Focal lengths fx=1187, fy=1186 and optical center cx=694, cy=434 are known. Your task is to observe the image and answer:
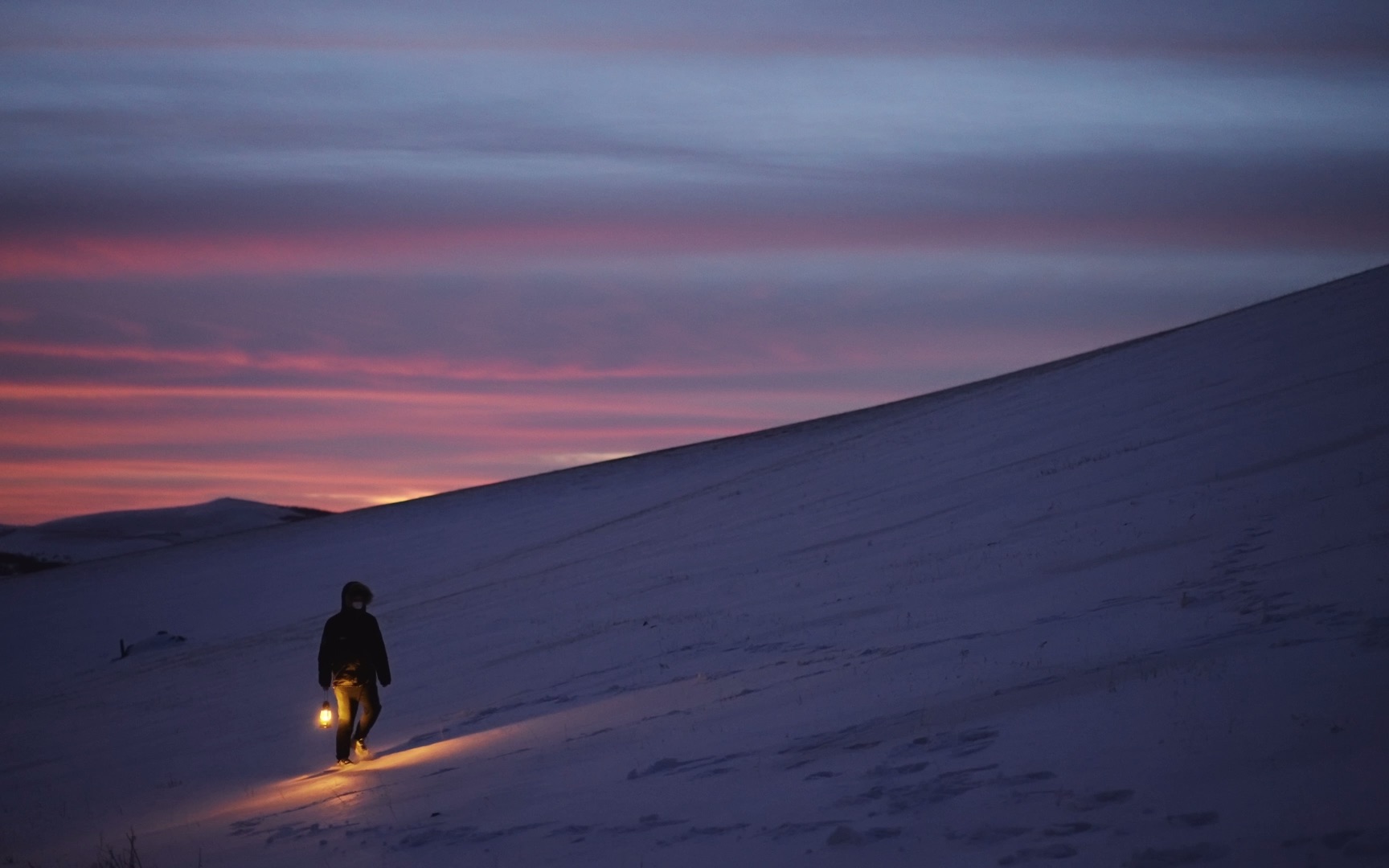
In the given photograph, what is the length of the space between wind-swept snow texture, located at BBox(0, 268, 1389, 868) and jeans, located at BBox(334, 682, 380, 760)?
0.30 meters

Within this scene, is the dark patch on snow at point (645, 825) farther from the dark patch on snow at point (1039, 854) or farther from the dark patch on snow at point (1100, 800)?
the dark patch on snow at point (1100, 800)

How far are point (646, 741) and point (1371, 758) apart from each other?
4.46 m

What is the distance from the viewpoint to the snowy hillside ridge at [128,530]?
2960 inches

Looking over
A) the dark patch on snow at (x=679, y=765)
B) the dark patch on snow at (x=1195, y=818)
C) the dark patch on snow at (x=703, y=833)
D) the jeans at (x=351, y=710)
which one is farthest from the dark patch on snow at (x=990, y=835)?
the jeans at (x=351, y=710)

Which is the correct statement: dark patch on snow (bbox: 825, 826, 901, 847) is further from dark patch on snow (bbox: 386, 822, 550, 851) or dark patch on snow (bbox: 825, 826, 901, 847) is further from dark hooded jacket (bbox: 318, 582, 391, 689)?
dark hooded jacket (bbox: 318, 582, 391, 689)

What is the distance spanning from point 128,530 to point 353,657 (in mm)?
89825

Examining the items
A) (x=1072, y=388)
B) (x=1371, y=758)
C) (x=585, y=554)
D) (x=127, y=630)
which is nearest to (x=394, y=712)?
(x=1371, y=758)

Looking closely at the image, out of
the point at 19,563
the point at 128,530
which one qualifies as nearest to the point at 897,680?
the point at 19,563

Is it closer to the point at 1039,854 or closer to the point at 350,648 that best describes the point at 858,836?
the point at 1039,854

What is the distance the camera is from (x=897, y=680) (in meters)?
8.31

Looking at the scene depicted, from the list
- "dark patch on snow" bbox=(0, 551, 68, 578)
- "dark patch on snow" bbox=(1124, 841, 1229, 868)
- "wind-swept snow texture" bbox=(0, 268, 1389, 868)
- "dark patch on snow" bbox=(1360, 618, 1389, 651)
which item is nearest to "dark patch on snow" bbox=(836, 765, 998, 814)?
"wind-swept snow texture" bbox=(0, 268, 1389, 868)

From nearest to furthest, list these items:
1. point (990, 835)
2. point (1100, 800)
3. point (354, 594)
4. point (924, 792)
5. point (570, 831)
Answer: point (990, 835) → point (1100, 800) → point (924, 792) → point (570, 831) → point (354, 594)

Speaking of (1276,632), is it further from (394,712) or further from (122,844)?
(394,712)

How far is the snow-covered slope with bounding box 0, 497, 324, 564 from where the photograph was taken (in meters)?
76.6
